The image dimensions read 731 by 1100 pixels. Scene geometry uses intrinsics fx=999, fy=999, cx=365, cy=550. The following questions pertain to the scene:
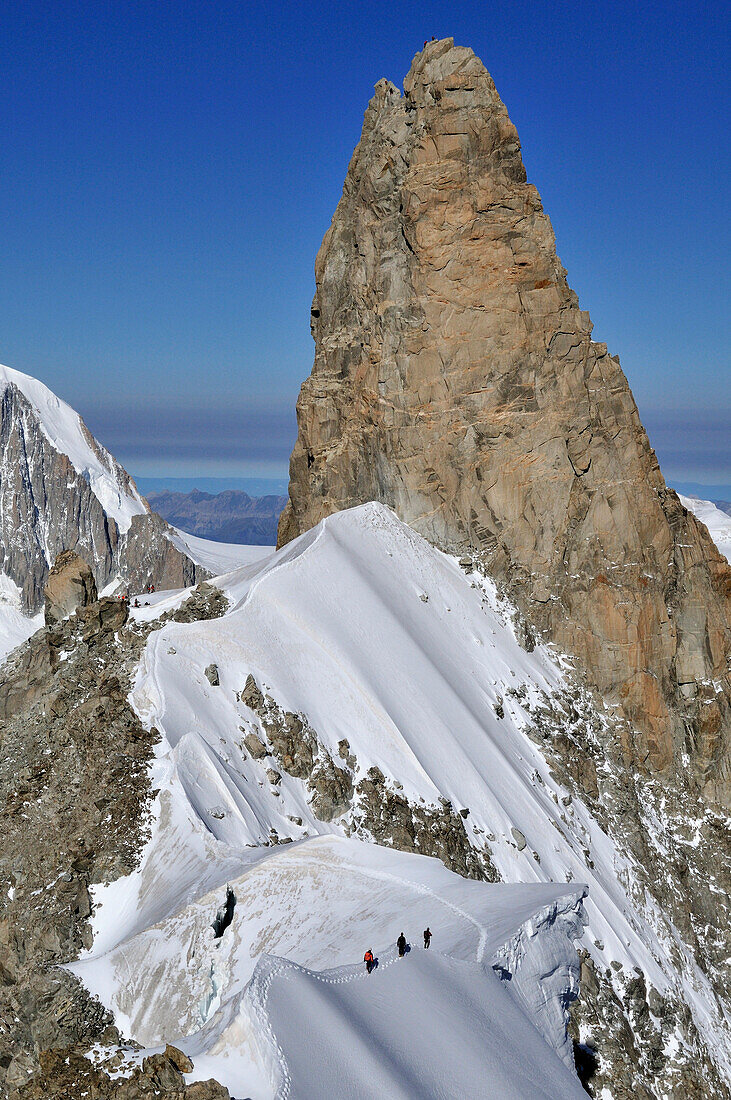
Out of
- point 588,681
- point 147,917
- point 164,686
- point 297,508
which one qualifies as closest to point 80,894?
point 147,917

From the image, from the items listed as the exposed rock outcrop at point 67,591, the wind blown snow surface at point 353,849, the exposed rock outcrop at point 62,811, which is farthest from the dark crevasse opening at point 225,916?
the exposed rock outcrop at point 67,591

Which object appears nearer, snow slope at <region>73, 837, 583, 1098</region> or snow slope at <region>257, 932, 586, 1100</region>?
snow slope at <region>257, 932, 586, 1100</region>

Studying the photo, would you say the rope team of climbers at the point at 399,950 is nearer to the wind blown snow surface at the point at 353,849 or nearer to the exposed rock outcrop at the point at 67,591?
the wind blown snow surface at the point at 353,849

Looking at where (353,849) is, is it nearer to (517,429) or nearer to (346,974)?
(346,974)

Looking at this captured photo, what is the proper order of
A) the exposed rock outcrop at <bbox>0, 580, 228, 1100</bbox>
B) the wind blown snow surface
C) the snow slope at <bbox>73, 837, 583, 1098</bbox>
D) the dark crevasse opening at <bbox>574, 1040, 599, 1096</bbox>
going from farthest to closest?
the dark crevasse opening at <bbox>574, 1040, 599, 1096</bbox>
the exposed rock outcrop at <bbox>0, 580, 228, 1100</bbox>
the wind blown snow surface
the snow slope at <bbox>73, 837, 583, 1098</bbox>

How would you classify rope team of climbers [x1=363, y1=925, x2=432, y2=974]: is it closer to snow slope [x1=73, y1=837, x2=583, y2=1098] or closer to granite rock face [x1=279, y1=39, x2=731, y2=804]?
snow slope [x1=73, y1=837, x2=583, y2=1098]

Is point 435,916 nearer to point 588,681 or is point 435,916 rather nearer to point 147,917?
point 147,917

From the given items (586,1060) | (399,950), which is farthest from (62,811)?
(586,1060)

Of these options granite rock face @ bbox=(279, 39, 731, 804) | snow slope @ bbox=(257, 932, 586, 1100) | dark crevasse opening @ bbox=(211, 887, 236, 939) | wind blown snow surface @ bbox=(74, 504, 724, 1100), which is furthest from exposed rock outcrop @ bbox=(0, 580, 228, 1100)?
granite rock face @ bbox=(279, 39, 731, 804)
